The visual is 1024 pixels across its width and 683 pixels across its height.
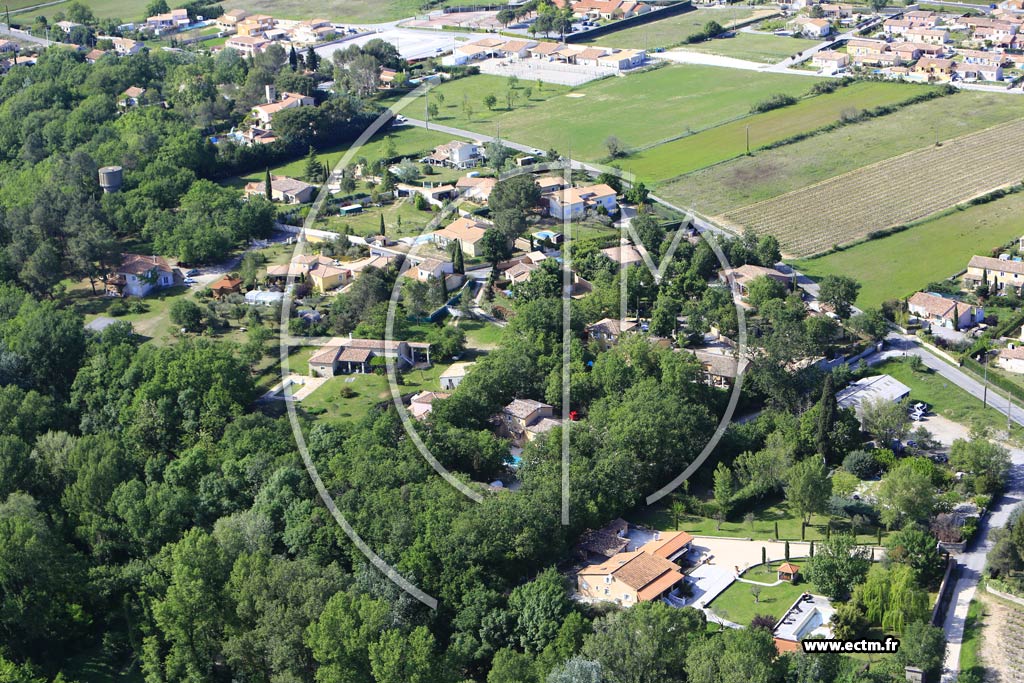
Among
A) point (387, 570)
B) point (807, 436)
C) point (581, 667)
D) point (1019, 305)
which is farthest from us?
point (1019, 305)

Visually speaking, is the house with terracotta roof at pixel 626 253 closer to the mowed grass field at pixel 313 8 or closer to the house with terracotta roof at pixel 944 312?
the house with terracotta roof at pixel 944 312

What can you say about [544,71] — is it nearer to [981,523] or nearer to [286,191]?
[286,191]

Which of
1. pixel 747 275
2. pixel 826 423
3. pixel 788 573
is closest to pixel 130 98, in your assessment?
pixel 747 275

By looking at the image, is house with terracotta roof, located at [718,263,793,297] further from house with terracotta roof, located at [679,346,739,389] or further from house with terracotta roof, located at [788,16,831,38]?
house with terracotta roof, located at [788,16,831,38]

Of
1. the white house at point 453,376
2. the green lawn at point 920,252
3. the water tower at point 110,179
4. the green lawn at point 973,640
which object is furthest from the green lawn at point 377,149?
the green lawn at point 973,640

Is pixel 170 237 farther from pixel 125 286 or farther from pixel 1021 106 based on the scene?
pixel 1021 106

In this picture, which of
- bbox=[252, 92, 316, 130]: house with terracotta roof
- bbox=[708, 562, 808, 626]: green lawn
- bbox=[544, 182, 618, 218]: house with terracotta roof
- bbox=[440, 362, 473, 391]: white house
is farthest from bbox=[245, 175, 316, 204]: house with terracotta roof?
bbox=[708, 562, 808, 626]: green lawn

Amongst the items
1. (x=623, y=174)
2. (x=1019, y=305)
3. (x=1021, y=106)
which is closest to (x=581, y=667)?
(x=1019, y=305)
